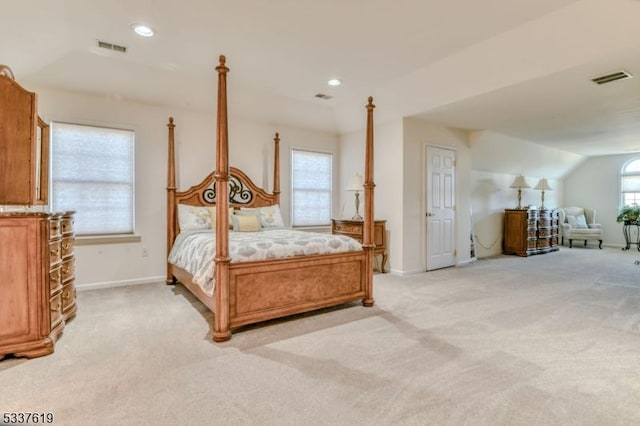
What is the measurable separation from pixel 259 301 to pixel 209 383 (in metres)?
0.94

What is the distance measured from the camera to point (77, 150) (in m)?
4.11

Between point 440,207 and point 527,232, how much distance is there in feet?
9.68

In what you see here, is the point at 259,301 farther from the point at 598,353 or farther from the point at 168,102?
the point at 168,102

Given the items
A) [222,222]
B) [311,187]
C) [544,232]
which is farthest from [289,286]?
[544,232]

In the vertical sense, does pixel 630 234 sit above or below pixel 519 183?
below

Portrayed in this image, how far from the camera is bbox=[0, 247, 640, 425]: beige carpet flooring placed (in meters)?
1.73

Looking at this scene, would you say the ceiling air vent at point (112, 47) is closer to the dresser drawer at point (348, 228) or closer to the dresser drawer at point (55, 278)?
the dresser drawer at point (55, 278)

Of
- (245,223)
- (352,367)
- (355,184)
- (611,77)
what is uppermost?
(611,77)

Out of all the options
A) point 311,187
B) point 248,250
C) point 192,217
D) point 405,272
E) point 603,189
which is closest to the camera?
point 248,250

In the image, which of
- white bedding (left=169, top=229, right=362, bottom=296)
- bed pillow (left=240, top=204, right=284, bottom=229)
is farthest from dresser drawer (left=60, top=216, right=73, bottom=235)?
bed pillow (left=240, top=204, right=284, bottom=229)

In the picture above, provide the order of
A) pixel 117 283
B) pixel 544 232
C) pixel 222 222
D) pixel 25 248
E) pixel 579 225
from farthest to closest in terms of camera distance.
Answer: pixel 579 225 < pixel 544 232 < pixel 117 283 < pixel 222 222 < pixel 25 248

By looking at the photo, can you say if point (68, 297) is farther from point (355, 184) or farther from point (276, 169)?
point (355, 184)

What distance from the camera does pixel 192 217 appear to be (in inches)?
176

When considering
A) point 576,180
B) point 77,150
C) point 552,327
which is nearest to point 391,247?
point 552,327
